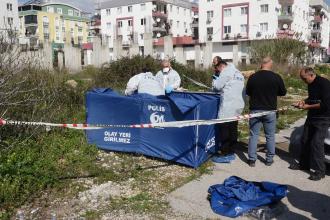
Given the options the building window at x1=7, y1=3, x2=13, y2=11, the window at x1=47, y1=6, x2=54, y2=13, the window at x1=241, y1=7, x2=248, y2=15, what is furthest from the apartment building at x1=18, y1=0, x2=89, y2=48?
the window at x1=241, y1=7, x2=248, y2=15

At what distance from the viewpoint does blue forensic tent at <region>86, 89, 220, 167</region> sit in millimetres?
6730

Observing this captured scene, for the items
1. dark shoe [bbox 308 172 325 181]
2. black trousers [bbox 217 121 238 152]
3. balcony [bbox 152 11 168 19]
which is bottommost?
dark shoe [bbox 308 172 325 181]

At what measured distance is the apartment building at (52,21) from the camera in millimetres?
82500

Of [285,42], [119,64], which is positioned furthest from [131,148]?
[285,42]

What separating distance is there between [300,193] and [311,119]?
1361 millimetres

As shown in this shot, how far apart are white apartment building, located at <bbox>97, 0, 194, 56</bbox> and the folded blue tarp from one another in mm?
62234

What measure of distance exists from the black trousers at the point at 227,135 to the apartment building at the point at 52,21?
73.4 metres

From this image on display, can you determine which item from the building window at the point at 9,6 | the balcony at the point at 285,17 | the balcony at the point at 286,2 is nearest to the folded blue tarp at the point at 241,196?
the balcony at the point at 285,17

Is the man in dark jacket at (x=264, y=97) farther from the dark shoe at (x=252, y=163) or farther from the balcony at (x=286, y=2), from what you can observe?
the balcony at (x=286, y=2)

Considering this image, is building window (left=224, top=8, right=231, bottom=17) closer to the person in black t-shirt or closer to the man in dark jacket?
the man in dark jacket

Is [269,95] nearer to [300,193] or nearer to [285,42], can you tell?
[300,193]

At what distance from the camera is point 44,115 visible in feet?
26.0

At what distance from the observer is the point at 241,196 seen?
5184 millimetres

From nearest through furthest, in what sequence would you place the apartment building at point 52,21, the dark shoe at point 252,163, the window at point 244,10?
1. the dark shoe at point 252,163
2. the window at point 244,10
3. the apartment building at point 52,21
